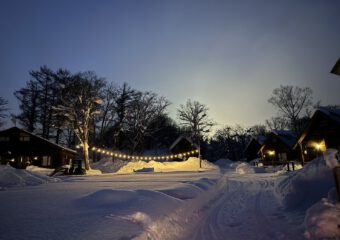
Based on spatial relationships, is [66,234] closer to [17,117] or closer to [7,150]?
[7,150]

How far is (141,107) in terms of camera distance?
38.4 metres

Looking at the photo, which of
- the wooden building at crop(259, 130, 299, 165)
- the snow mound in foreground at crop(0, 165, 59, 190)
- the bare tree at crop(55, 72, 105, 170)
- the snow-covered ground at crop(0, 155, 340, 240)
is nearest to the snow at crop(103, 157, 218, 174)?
the bare tree at crop(55, 72, 105, 170)

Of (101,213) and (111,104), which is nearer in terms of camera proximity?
(101,213)

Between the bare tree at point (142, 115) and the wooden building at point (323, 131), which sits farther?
the bare tree at point (142, 115)

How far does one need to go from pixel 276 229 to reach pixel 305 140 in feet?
81.2

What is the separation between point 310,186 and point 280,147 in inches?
1422

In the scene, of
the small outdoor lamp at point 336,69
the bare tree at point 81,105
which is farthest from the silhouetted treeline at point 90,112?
the small outdoor lamp at point 336,69

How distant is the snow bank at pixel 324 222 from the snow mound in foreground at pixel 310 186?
→ 175cm

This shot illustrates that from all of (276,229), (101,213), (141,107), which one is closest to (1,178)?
(101,213)

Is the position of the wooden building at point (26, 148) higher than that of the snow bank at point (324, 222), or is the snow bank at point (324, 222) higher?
the wooden building at point (26, 148)

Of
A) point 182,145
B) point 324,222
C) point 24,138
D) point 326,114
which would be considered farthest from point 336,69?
point 24,138

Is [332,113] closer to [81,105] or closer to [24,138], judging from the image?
[81,105]

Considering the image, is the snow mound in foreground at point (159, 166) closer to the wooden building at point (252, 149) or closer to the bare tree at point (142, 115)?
the bare tree at point (142, 115)

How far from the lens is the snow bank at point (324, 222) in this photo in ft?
14.3
